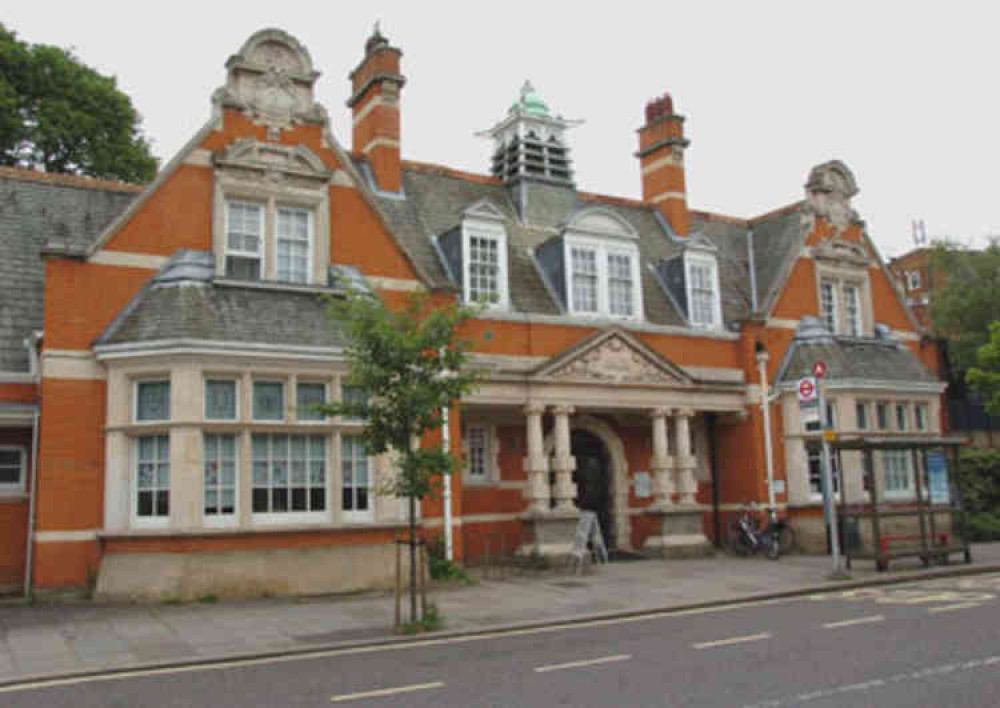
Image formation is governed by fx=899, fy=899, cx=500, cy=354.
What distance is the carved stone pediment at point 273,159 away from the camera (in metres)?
16.9

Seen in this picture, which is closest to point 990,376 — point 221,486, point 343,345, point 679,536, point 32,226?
point 679,536

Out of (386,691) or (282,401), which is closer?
(386,691)

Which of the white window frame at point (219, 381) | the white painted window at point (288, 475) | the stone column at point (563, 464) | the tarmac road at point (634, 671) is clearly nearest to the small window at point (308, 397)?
the white painted window at point (288, 475)

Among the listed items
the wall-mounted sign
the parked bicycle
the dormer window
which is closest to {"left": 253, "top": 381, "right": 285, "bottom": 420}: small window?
the wall-mounted sign

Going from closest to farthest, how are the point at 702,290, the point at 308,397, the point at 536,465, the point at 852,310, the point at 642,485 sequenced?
the point at 308,397 < the point at 536,465 < the point at 642,485 < the point at 702,290 < the point at 852,310

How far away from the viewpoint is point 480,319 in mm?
19844

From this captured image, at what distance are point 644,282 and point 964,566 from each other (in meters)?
10.0

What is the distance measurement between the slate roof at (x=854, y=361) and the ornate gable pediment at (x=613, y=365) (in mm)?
4007

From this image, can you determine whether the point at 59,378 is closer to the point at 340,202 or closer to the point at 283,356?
the point at 283,356

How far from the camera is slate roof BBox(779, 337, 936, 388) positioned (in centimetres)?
2342

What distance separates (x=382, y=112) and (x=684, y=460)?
11029 millimetres

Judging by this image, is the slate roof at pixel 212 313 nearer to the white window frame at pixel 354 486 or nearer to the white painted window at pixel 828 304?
the white window frame at pixel 354 486

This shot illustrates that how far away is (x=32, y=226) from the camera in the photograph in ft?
58.1

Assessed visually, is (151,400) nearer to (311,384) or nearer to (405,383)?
(311,384)
